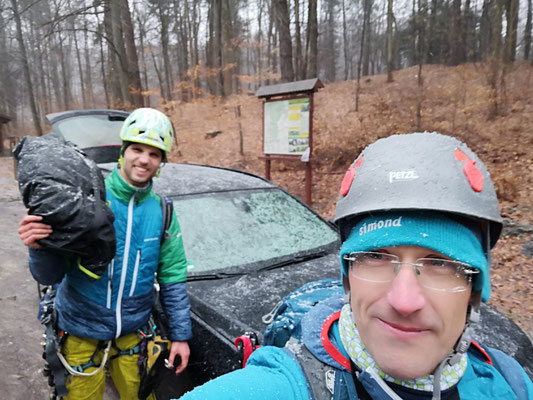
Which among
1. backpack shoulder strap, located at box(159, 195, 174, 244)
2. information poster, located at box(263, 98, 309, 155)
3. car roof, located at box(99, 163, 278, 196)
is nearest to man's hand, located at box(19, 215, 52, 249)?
backpack shoulder strap, located at box(159, 195, 174, 244)

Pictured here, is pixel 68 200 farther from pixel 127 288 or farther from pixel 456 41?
pixel 456 41

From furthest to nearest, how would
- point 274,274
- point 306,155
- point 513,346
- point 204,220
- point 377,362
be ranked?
1. point 306,155
2. point 204,220
3. point 274,274
4. point 513,346
5. point 377,362

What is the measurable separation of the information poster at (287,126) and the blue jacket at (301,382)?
19.3 ft

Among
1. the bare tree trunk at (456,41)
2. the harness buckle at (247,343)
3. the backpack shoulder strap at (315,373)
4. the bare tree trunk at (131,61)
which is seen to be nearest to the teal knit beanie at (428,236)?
the backpack shoulder strap at (315,373)

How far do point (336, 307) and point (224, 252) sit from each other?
5.20 ft

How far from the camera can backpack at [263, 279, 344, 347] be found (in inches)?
51.9

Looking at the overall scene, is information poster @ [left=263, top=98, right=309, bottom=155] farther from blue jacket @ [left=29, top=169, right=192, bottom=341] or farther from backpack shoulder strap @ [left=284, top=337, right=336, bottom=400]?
backpack shoulder strap @ [left=284, top=337, right=336, bottom=400]

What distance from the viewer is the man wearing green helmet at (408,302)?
36.8 inches

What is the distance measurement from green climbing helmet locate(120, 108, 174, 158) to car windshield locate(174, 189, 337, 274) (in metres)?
0.87

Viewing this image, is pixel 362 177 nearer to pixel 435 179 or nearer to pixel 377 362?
pixel 435 179

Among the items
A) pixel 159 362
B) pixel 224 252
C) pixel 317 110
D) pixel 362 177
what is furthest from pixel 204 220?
pixel 317 110

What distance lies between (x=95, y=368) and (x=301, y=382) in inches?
61.0

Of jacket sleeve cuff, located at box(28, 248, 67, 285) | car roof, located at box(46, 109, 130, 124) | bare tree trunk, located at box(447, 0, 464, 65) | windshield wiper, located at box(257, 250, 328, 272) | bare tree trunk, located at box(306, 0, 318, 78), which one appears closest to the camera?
jacket sleeve cuff, located at box(28, 248, 67, 285)

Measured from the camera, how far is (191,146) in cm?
1538
